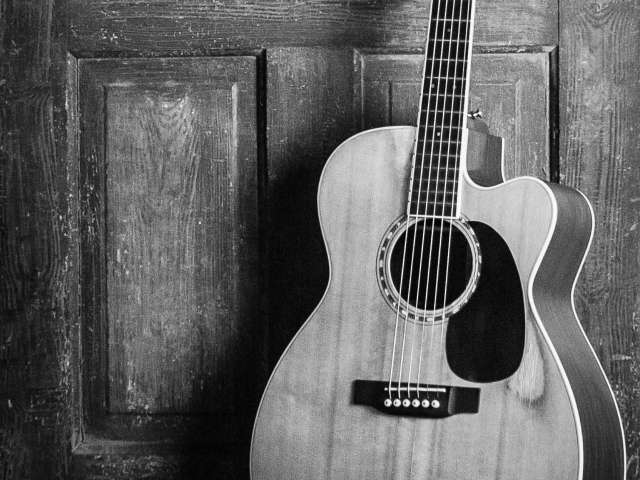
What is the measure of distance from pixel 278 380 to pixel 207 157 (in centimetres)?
50

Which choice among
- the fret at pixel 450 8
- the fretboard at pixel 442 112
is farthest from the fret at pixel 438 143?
the fret at pixel 450 8

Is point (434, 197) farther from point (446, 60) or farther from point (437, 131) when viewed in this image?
point (446, 60)

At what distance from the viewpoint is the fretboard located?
41.6 inches

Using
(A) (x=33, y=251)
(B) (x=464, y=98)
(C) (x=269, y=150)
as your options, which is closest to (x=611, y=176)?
(B) (x=464, y=98)

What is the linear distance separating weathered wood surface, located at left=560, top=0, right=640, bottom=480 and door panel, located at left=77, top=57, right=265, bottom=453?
2.00 feet

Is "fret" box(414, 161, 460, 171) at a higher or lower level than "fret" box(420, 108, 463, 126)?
lower

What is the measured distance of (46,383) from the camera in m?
1.38

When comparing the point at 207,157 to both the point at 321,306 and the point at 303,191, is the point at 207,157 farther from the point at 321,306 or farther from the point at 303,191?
the point at 321,306

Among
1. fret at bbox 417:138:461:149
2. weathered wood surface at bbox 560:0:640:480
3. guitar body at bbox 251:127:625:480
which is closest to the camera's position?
guitar body at bbox 251:127:625:480

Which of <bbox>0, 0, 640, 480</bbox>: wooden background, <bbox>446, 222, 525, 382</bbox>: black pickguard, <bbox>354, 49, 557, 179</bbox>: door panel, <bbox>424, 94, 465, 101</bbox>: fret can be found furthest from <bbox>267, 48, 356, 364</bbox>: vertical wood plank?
<bbox>446, 222, 525, 382</bbox>: black pickguard

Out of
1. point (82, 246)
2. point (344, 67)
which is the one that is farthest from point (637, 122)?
point (82, 246)

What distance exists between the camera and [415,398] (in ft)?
3.34

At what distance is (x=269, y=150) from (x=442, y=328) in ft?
1.70

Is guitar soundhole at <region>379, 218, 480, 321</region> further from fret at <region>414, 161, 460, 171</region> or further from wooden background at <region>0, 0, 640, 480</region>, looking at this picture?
wooden background at <region>0, 0, 640, 480</region>
